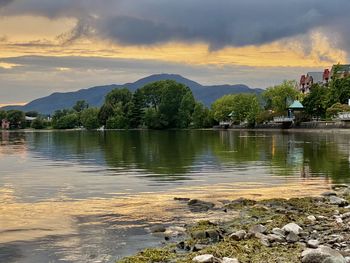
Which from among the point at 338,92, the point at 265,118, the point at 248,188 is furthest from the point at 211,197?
the point at 265,118

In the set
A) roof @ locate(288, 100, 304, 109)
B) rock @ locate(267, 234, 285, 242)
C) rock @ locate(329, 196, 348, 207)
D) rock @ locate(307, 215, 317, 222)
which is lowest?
rock @ locate(329, 196, 348, 207)

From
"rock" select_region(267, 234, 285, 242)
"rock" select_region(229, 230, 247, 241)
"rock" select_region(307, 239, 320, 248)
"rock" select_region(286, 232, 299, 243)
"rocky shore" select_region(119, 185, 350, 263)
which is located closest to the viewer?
"rocky shore" select_region(119, 185, 350, 263)

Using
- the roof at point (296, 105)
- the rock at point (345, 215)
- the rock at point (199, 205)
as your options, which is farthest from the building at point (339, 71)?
the rock at point (345, 215)

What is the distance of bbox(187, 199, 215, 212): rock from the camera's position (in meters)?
22.0

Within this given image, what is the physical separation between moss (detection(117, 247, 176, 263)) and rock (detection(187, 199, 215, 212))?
7304 millimetres

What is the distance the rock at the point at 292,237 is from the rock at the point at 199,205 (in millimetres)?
6789

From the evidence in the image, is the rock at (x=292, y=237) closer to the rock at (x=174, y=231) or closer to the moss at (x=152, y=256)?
the moss at (x=152, y=256)

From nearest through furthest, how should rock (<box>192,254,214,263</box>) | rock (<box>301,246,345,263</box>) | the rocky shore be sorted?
rock (<box>301,246,345,263</box>)
rock (<box>192,254,214,263</box>)
the rocky shore

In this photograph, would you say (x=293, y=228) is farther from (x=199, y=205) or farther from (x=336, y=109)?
(x=336, y=109)

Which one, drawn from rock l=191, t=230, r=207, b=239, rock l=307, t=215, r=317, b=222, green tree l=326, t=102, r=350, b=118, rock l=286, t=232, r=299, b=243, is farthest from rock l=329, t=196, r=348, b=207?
green tree l=326, t=102, r=350, b=118

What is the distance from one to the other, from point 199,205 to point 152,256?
881 cm

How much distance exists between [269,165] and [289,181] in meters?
11.3

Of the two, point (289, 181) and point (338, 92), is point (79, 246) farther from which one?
point (338, 92)

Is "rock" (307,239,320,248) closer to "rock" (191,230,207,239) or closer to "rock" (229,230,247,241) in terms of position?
"rock" (229,230,247,241)
